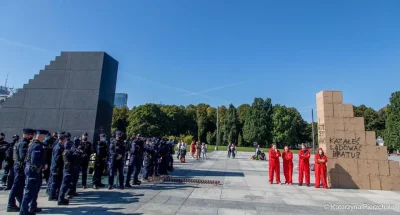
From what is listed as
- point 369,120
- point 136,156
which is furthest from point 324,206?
point 369,120

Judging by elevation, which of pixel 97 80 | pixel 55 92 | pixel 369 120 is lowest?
pixel 55 92

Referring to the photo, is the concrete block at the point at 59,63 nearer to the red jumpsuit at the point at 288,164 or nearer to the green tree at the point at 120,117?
the red jumpsuit at the point at 288,164

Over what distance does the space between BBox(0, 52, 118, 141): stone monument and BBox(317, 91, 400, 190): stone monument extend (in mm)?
Result: 11892

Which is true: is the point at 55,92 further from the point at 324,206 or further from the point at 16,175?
the point at 324,206

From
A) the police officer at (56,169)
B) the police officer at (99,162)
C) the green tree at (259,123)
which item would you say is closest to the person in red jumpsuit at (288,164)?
the police officer at (99,162)

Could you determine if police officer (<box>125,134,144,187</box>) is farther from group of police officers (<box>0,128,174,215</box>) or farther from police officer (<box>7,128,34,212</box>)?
police officer (<box>7,128,34,212</box>)

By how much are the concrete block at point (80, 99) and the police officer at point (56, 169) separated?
5014mm

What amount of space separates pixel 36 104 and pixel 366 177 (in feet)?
56.5

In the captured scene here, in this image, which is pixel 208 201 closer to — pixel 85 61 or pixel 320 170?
pixel 320 170

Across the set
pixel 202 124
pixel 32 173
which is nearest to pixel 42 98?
pixel 32 173

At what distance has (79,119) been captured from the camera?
37.7 ft

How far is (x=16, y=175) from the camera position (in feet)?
18.4

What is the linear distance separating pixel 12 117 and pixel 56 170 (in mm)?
7579

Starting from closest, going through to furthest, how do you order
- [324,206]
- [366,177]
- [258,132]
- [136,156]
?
[324,206]
[136,156]
[366,177]
[258,132]
